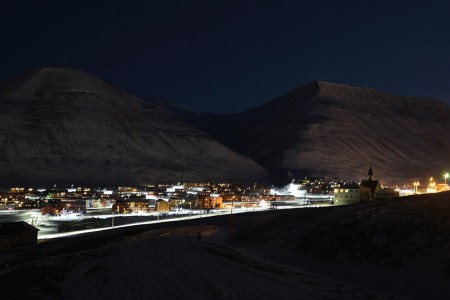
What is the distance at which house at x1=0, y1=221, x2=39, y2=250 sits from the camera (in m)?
50.9

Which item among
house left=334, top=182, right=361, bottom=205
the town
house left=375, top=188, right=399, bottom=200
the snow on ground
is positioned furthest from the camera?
house left=375, top=188, right=399, bottom=200

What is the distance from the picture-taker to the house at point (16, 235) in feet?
167

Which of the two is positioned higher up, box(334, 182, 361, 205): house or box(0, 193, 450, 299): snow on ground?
box(334, 182, 361, 205): house

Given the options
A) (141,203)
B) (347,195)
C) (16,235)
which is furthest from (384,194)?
(16,235)

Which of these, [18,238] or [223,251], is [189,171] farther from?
[223,251]

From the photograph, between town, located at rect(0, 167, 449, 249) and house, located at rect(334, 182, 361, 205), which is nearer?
town, located at rect(0, 167, 449, 249)

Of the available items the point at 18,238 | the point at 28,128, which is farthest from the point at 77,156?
the point at 18,238

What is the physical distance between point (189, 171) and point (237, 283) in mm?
173236

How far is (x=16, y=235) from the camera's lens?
172ft

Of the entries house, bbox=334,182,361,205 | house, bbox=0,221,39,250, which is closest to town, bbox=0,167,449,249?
house, bbox=334,182,361,205

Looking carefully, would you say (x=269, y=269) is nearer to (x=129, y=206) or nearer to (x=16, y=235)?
(x=16, y=235)

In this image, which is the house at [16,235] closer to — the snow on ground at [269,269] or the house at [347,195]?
the snow on ground at [269,269]

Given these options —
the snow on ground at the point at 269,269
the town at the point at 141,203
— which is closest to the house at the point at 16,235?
the town at the point at 141,203

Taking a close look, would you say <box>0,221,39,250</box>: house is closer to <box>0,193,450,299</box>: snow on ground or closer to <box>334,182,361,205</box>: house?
<box>0,193,450,299</box>: snow on ground
